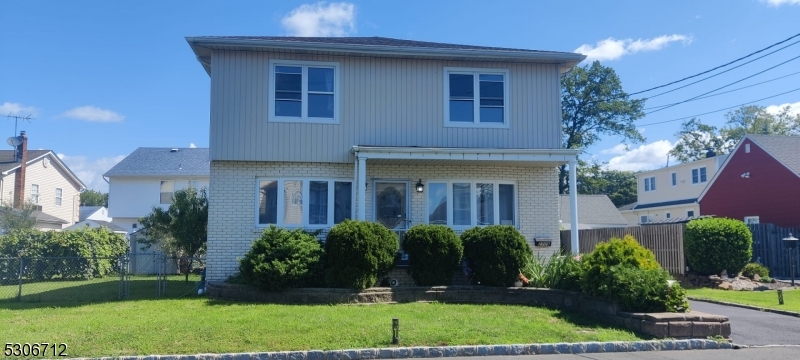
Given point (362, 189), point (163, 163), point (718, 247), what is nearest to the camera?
point (362, 189)

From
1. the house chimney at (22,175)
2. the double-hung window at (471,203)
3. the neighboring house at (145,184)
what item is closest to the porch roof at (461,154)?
the double-hung window at (471,203)

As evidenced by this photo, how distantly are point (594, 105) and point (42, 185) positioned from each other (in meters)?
36.7

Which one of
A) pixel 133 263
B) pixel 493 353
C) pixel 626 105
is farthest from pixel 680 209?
pixel 493 353

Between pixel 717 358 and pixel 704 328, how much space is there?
1039 millimetres

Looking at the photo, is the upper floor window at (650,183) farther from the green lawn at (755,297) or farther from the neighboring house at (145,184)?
the neighboring house at (145,184)

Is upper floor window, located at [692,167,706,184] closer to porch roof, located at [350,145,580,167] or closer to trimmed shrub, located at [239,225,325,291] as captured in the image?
porch roof, located at [350,145,580,167]

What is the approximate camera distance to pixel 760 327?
10422 millimetres

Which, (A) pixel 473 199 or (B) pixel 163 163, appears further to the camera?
(B) pixel 163 163

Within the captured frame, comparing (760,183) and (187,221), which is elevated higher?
(760,183)

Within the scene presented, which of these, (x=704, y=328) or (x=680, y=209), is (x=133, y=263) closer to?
(x=704, y=328)

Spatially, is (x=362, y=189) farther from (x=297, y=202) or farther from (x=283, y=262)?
(x=283, y=262)

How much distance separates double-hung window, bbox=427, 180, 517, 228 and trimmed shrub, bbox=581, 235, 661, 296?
13.2 ft

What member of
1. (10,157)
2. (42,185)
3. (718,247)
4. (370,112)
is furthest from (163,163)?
(718,247)

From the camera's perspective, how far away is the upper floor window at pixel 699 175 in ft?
123
